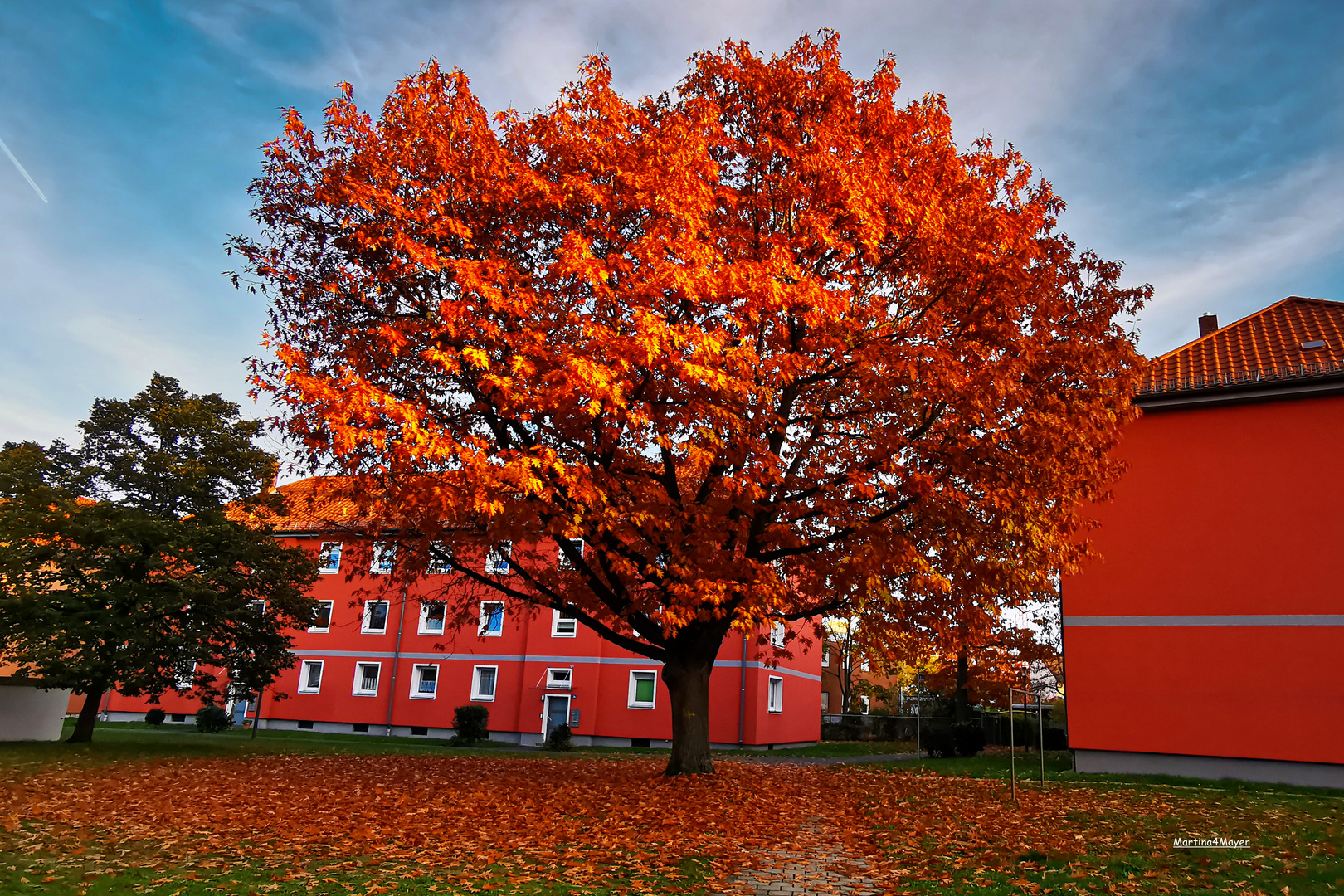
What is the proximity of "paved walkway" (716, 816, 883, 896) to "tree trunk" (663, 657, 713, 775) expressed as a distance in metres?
5.04

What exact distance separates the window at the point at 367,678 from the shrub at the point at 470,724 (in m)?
6.03

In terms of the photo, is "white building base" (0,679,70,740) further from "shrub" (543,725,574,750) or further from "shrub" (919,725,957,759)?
"shrub" (919,725,957,759)

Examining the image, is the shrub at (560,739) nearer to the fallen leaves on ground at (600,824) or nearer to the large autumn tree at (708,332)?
the fallen leaves on ground at (600,824)

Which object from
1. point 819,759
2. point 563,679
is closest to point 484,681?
point 563,679

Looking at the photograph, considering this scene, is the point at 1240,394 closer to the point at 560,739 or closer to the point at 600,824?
the point at 600,824

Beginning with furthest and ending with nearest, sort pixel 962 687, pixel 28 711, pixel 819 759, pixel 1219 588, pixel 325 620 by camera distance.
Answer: pixel 325 620
pixel 962 687
pixel 819 759
pixel 28 711
pixel 1219 588

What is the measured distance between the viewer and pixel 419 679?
34969 mm

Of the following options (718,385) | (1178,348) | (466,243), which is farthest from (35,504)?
(1178,348)

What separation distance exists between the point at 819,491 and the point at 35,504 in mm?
19489

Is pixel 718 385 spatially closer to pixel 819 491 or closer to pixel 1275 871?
pixel 819 491

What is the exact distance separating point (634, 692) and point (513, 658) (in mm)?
5225

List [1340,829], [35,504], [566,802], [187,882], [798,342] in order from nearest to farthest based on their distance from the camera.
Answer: [187,882], [1340,829], [566,802], [798,342], [35,504]

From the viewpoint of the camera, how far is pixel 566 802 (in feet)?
38.0

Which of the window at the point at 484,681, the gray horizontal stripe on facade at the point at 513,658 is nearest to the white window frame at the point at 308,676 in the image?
the gray horizontal stripe on facade at the point at 513,658
